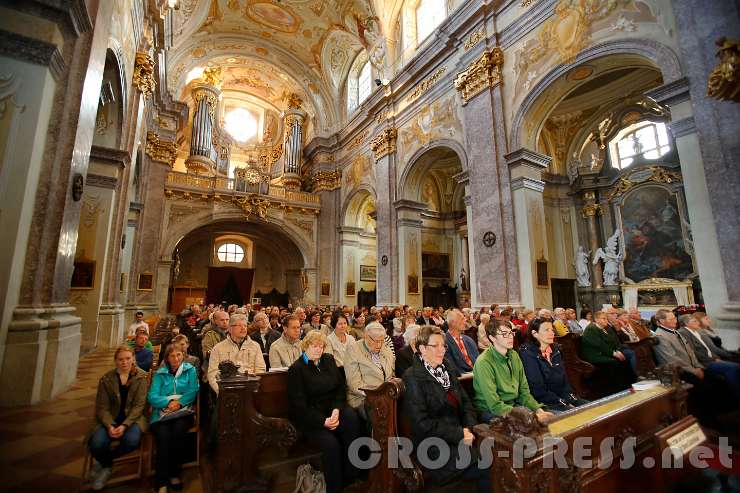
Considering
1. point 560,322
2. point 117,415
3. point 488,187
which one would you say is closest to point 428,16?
point 488,187

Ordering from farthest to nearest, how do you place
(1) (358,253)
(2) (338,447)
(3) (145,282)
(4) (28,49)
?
(1) (358,253)
(3) (145,282)
(4) (28,49)
(2) (338,447)

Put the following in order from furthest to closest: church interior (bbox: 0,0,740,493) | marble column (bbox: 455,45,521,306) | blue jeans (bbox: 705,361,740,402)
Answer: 1. marble column (bbox: 455,45,521,306)
2. blue jeans (bbox: 705,361,740,402)
3. church interior (bbox: 0,0,740,493)

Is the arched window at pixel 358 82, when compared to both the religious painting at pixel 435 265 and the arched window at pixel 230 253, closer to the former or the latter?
the religious painting at pixel 435 265

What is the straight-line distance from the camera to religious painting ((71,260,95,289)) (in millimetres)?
6355

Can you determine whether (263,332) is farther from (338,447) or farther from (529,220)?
(529,220)

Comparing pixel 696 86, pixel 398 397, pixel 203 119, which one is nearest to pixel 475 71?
pixel 696 86

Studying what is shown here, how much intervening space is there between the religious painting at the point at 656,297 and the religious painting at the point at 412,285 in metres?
6.30

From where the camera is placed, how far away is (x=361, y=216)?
1639 centimetres

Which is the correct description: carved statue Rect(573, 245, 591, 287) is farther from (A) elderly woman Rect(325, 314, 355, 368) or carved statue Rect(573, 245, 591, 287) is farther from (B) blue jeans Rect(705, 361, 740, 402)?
(A) elderly woman Rect(325, 314, 355, 368)

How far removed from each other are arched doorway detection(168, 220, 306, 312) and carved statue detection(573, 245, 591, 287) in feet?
35.5

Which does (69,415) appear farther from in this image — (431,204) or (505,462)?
(431,204)

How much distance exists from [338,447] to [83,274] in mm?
6302

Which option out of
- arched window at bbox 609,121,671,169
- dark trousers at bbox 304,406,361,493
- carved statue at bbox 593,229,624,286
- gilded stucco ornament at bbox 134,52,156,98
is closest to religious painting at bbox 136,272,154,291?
gilded stucco ornament at bbox 134,52,156,98

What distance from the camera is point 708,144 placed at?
5.08 m
